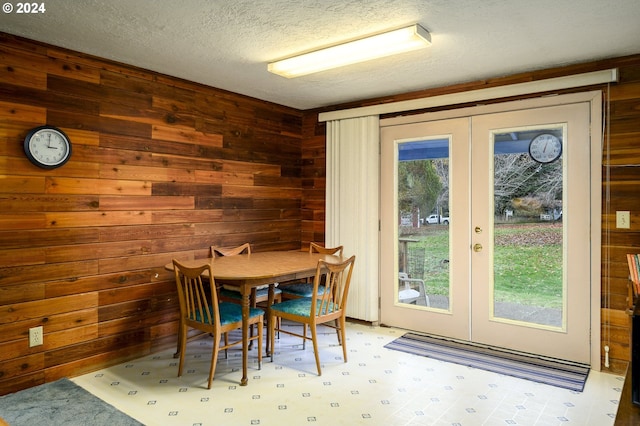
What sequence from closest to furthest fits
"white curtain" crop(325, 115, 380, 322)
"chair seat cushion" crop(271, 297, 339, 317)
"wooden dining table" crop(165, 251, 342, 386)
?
"wooden dining table" crop(165, 251, 342, 386)
"chair seat cushion" crop(271, 297, 339, 317)
"white curtain" crop(325, 115, 380, 322)

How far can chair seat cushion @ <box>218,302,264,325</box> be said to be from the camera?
3.20 m

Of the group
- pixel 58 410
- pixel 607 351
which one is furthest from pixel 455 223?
pixel 58 410

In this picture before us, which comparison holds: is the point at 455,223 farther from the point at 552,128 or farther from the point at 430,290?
the point at 552,128

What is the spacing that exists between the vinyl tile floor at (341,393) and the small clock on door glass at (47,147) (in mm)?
1592

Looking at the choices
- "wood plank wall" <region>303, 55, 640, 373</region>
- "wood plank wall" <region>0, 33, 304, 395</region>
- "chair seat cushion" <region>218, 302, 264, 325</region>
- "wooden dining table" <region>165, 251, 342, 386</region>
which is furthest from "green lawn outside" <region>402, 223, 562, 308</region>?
"wood plank wall" <region>0, 33, 304, 395</region>

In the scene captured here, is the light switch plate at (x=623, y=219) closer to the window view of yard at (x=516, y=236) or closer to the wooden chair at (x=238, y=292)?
the window view of yard at (x=516, y=236)

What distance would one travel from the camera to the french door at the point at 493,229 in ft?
11.5

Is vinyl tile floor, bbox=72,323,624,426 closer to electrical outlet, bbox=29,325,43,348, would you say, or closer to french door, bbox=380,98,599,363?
electrical outlet, bbox=29,325,43,348

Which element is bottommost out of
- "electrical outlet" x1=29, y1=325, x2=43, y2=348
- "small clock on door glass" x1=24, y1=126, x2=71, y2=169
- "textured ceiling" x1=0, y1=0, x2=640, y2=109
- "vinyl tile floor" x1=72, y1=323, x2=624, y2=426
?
"vinyl tile floor" x1=72, y1=323, x2=624, y2=426

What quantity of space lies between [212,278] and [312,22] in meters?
1.79

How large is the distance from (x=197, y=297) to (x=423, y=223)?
228 centimetres

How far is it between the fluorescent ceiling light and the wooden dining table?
5.08 feet

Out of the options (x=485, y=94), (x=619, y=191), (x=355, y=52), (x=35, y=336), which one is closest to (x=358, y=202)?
(x=485, y=94)

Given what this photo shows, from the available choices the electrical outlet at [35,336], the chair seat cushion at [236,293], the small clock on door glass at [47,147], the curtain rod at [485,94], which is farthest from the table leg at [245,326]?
the curtain rod at [485,94]
